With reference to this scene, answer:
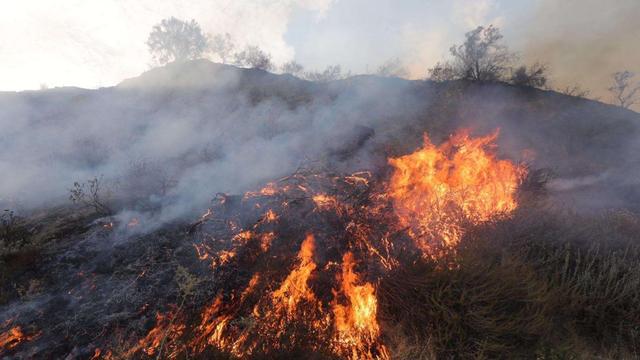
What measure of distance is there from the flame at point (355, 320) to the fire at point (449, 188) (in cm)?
127

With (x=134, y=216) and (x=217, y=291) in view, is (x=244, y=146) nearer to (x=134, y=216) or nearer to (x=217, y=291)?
(x=134, y=216)

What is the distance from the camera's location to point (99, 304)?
4.15 metres

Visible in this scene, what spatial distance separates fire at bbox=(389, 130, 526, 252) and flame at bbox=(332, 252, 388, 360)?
1270 millimetres

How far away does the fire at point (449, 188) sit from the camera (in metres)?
5.58

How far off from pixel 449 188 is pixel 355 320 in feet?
11.7

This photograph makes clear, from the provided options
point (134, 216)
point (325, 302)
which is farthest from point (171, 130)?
point (325, 302)

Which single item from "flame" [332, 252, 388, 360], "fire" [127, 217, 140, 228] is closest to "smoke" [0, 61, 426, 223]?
"fire" [127, 217, 140, 228]

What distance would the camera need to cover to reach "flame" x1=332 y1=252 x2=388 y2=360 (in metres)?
4.08

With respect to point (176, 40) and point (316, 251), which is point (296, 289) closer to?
point (316, 251)

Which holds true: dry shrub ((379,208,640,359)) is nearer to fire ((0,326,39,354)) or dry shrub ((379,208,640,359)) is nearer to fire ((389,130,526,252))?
fire ((389,130,526,252))

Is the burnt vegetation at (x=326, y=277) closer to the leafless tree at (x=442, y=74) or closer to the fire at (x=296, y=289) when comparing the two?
the fire at (x=296, y=289)

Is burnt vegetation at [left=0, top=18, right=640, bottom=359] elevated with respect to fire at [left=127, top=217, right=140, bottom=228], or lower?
lower

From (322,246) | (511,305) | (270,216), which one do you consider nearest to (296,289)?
Answer: (322,246)

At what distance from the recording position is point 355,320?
14.2 ft
